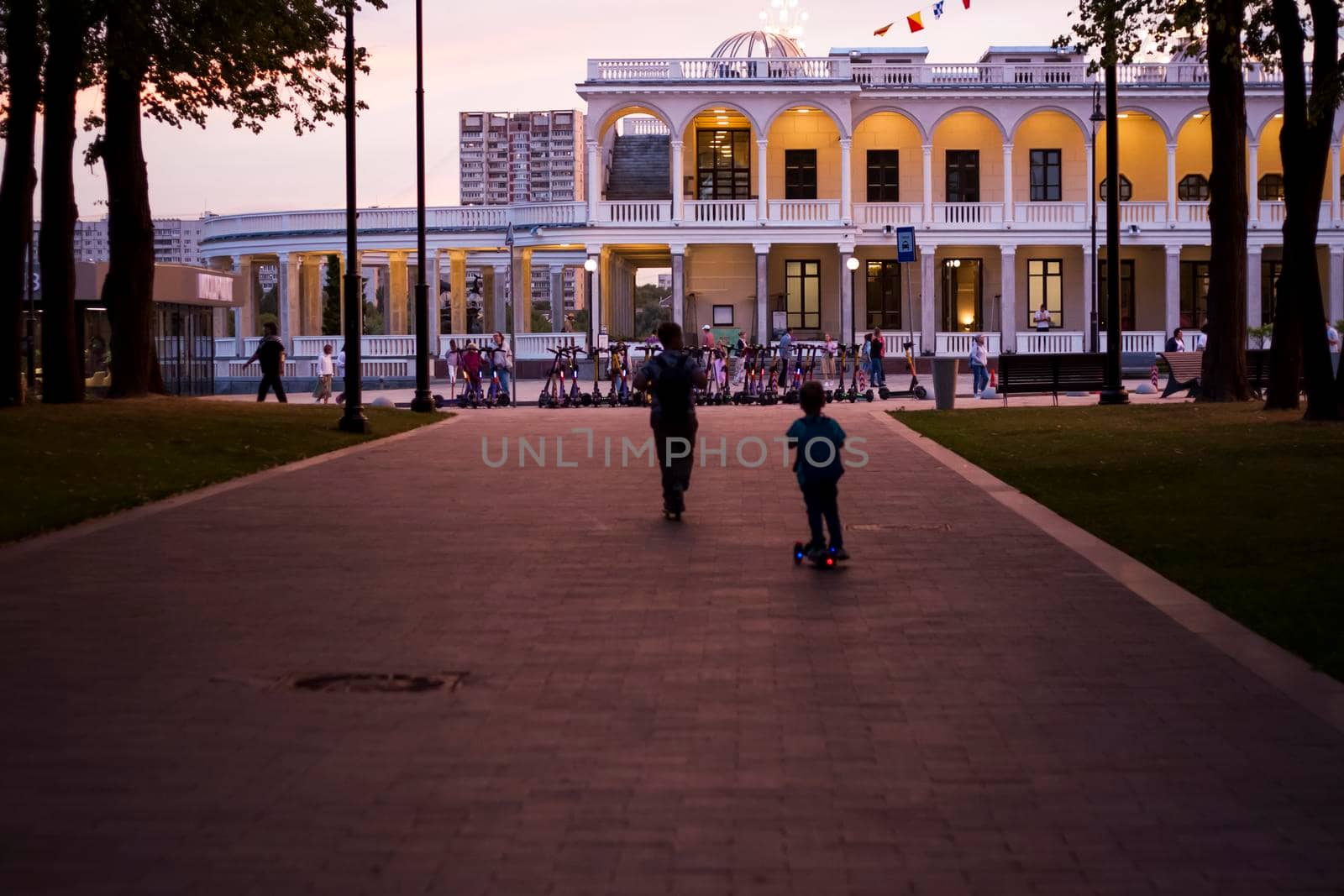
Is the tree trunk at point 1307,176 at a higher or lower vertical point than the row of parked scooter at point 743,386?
higher

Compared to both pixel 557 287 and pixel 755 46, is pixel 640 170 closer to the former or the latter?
pixel 755 46

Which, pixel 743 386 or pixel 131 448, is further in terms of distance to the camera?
pixel 743 386

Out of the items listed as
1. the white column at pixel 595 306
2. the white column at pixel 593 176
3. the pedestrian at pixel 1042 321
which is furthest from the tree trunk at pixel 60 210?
the pedestrian at pixel 1042 321

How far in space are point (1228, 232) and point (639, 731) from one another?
24.6 meters

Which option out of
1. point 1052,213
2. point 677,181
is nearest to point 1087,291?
point 1052,213

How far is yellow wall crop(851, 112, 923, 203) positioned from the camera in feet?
196

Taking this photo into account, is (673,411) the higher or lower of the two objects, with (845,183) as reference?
lower

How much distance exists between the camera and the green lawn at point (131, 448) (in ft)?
51.9

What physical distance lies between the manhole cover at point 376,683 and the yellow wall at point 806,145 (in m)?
52.6

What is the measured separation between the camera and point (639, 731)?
6848 mm

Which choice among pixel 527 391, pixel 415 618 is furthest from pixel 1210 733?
pixel 527 391

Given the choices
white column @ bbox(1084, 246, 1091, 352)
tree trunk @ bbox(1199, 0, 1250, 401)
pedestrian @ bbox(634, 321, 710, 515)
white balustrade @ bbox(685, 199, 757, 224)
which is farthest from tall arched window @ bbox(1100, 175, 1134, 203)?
pedestrian @ bbox(634, 321, 710, 515)

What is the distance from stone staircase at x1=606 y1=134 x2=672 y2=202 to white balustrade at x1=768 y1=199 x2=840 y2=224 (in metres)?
5.78

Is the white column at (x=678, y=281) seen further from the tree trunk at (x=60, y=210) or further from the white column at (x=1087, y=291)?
the tree trunk at (x=60, y=210)
